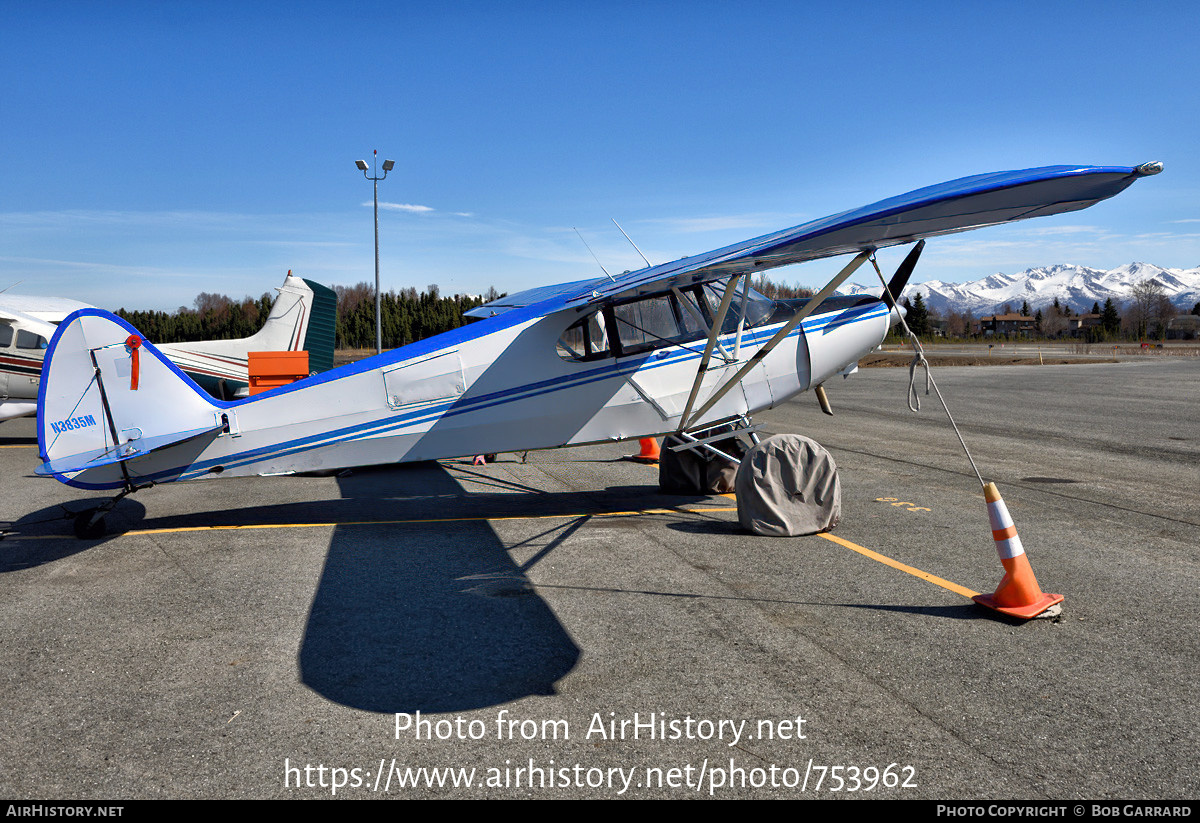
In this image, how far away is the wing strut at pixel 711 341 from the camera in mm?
6840

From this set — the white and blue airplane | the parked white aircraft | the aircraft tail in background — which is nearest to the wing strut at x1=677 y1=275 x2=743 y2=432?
the white and blue airplane

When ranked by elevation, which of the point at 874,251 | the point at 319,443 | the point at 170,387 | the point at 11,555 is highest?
the point at 874,251

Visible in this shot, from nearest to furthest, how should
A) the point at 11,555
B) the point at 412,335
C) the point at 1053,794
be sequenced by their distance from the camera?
the point at 1053,794 < the point at 11,555 < the point at 412,335

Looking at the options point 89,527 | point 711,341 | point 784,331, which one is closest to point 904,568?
point 784,331

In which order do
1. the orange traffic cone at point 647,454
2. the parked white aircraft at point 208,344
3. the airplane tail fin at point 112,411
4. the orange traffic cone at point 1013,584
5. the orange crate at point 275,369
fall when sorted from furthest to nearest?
the parked white aircraft at point 208,344 → the orange crate at point 275,369 → the orange traffic cone at point 647,454 → the airplane tail fin at point 112,411 → the orange traffic cone at point 1013,584

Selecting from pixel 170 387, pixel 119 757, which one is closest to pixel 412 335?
pixel 170 387

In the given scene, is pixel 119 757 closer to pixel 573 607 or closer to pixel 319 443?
pixel 573 607

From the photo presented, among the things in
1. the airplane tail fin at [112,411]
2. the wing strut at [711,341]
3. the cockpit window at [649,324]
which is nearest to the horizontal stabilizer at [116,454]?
the airplane tail fin at [112,411]

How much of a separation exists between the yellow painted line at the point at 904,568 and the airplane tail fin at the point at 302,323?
13.8 metres

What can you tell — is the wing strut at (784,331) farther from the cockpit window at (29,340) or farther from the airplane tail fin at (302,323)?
the cockpit window at (29,340)

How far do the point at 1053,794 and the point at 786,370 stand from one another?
5.59 metres

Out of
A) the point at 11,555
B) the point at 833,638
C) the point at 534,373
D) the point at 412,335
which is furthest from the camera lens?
the point at 412,335

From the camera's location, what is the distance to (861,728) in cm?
360

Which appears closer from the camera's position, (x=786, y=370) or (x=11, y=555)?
(x=11, y=555)
